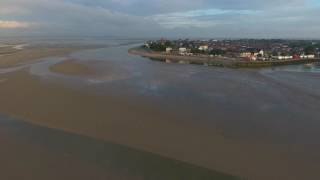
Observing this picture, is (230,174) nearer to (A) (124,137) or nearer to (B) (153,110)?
(A) (124,137)

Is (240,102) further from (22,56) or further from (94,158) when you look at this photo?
(22,56)

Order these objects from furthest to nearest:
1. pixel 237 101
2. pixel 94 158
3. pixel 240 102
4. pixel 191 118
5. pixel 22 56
A: 1. pixel 22 56
2. pixel 237 101
3. pixel 240 102
4. pixel 191 118
5. pixel 94 158

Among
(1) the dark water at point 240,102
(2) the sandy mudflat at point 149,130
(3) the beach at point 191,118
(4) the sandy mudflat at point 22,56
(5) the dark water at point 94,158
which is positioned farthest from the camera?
(4) the sandy mudflat at point 22,56

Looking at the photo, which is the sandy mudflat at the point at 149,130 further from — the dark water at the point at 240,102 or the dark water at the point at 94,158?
the dark water at the point at 240,102

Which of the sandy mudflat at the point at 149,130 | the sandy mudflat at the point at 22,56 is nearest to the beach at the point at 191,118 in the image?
the sandy mudflat at the point at 149,130

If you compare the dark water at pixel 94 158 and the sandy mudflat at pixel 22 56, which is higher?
the dark water at pixel 94 158

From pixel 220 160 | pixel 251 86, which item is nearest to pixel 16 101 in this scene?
pixel 220 160

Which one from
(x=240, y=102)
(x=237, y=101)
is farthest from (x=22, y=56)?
(x=240, y=102)
